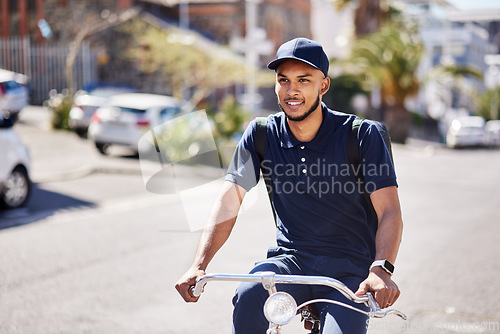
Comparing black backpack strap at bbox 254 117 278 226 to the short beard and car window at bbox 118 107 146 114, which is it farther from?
car window at bbox 118 107 146 114

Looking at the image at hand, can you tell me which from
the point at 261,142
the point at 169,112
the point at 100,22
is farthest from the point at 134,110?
the point at 100,22

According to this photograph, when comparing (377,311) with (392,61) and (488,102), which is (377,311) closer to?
(392,61)

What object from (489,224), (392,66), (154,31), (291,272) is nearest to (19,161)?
(489,224)

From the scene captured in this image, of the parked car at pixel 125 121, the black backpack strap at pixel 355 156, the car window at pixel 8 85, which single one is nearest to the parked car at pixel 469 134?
the parked car at pixel 125 121

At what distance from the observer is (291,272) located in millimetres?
2895

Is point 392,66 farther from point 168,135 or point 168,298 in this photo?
point 168,298

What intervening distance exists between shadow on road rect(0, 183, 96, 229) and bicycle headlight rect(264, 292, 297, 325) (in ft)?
26.3

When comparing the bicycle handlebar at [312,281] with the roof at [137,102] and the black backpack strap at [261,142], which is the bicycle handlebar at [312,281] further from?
the roof at [137,102]

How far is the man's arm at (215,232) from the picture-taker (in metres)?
2.66

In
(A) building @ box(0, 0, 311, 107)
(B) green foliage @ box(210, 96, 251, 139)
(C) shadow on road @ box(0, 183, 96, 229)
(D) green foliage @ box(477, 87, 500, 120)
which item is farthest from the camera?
(D) green foliage @ box(477, 87, 500, 120)

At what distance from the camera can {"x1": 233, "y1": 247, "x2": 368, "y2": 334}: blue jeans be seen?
262cm

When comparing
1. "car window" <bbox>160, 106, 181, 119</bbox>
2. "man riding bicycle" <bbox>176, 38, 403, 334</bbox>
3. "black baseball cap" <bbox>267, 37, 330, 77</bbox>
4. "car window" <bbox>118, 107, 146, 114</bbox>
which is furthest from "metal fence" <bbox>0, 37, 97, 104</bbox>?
"black baseball cap" <bbox>267, 37, 330, 77</bbox>

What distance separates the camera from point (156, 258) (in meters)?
7.83

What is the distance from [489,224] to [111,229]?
218 inches
